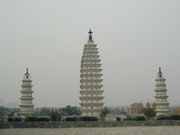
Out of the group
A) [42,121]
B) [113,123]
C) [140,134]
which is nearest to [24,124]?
[42,121]

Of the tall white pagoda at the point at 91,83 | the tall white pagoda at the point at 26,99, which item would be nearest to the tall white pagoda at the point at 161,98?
the tall white pagoda at the point at 91,83

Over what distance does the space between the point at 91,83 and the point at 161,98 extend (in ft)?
53.2

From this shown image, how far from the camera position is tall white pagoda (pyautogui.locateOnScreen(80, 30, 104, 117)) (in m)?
65.6

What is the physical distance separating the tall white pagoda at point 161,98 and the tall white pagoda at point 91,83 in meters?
12.7

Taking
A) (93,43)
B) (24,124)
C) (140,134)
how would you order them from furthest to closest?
1. (93,43)
2. (24,124)
3. (140,134)

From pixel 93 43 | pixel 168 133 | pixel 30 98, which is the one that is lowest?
pixel 168 133

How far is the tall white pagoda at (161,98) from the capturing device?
213 ft

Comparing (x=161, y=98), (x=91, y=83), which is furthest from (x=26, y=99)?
(x=161, y=98)

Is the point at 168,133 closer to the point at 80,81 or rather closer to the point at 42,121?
the point at 42,121

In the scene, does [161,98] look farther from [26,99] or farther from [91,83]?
[26,99]

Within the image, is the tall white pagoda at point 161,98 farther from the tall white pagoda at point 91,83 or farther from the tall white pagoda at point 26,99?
the tall white pagoda at point 26,99

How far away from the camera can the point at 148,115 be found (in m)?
68.7

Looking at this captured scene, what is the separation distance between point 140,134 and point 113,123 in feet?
30.6

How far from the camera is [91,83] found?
2621 inches
